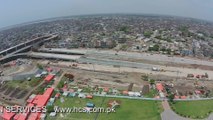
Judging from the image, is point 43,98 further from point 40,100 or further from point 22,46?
point 22,46

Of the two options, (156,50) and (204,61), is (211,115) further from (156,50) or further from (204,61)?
(156,50)

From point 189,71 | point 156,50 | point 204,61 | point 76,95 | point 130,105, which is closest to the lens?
point 130,105

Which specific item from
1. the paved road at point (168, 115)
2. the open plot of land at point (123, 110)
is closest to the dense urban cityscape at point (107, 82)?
the open plot of land at point (123, 110)

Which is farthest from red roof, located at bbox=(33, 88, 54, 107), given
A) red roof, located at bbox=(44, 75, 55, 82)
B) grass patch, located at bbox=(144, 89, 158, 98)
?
grass patch, located at bbox=(144, 89, 158, 98)

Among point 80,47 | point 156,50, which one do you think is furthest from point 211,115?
point 80,47

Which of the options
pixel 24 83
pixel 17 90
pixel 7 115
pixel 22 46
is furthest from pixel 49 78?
pixel 22 46

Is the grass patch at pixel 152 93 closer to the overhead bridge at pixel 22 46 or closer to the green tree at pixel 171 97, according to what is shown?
the green tree at pixel 171 97
